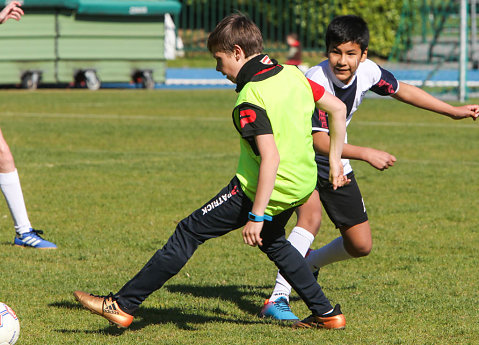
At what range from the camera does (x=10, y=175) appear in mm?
7137

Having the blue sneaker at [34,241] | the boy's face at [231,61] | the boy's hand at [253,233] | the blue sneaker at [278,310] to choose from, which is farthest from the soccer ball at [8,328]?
the blue sneaker at [34,241]

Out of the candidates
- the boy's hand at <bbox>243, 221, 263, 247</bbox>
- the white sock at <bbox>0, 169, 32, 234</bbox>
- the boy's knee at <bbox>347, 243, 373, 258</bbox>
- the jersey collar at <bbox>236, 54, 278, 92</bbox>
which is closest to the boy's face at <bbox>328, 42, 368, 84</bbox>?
the jersey collar at <bbox>236, 54, 278, 92</bbox>

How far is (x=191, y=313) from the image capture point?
5.24 metres

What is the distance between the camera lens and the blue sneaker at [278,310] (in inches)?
198

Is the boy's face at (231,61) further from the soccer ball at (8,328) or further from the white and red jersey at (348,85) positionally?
the soccer ball at (8,328)

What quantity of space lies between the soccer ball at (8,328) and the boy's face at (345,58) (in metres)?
2.32

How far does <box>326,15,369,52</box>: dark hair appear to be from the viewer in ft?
16.1

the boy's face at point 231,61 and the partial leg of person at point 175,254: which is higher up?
the boy's face at point 231,61

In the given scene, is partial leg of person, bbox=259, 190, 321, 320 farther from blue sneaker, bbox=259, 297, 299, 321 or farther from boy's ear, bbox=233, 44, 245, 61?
boy's ear, bbox=233, 44, 245, 61

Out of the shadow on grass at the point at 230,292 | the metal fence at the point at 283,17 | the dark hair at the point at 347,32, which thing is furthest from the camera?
the metal fence at the point at 283,17

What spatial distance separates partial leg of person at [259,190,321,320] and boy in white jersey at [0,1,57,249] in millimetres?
2484

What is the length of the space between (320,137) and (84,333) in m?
1.76

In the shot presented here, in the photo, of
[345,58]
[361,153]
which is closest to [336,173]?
[361,153]

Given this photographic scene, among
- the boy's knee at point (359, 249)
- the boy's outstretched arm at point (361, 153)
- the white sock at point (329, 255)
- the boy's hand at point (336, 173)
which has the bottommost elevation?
the white sock at point (329, 255)
